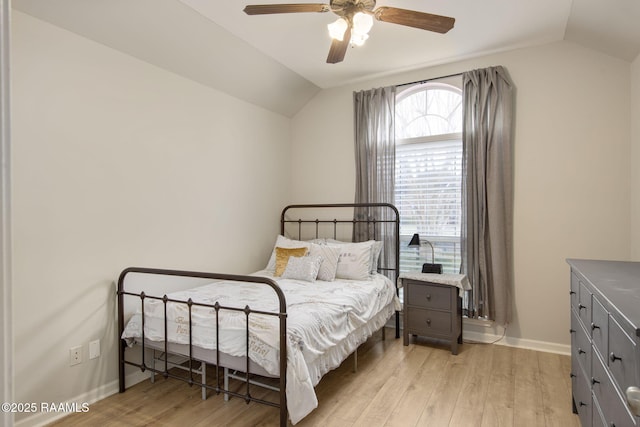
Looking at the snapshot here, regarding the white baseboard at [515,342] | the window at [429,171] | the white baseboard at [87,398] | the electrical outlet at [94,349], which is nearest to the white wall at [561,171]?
the white baseboard at [515,342]

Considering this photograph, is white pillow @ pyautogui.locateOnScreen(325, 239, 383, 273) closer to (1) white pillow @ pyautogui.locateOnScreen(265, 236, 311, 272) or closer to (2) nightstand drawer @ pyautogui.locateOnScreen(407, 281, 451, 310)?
(2) nightstand drawer @ pyautogui.locateOnScreen(407, 281, 451, 310)

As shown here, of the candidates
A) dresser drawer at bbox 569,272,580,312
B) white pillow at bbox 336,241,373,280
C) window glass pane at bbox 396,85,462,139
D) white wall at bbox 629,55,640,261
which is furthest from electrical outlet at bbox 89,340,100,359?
white wall at bbox 629,55,640,261

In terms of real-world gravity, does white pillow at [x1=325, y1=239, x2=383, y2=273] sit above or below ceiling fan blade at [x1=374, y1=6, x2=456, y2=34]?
below

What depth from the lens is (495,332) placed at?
11.0 ft

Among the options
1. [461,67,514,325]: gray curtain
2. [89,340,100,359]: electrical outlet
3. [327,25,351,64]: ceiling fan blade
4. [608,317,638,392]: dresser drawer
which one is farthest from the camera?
[461,67,514,325]: gray curtain

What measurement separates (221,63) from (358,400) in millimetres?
2832

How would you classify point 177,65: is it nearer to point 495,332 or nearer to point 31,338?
point 31,338

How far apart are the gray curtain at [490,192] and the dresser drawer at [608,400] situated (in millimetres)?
1685

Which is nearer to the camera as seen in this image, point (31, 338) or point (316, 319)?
point (31, 338)

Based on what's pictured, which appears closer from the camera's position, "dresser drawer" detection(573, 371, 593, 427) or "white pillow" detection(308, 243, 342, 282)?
"dresser drawer" detection(573, 371, 593, 427)

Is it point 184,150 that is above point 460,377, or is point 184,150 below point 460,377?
above

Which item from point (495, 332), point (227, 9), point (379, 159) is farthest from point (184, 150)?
point (495, 332)

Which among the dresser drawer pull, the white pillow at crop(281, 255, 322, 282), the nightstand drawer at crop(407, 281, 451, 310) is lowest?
the nightstand drawer at crop(407, 281, 451, 310)

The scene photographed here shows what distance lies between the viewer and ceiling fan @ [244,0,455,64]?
6.75 ft
